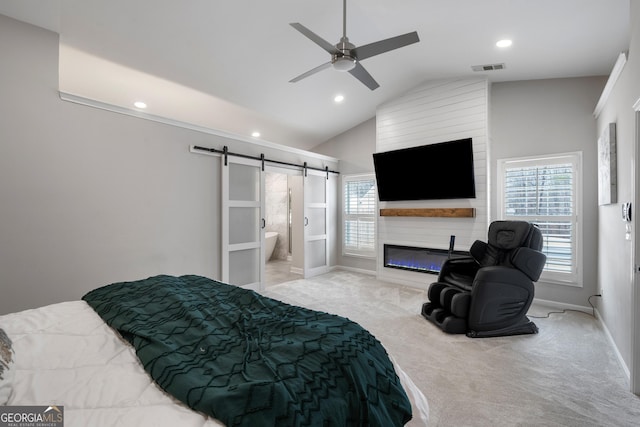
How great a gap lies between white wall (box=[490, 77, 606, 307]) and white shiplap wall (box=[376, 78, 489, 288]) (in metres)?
0.27

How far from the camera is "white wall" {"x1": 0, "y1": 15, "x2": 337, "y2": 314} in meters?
2.55

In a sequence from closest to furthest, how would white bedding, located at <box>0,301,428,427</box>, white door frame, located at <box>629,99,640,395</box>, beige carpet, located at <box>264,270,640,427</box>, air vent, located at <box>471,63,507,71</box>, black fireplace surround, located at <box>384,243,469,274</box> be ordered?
white bedding, located at <box>0,301,428,427</box>, beige carpet, located at <box>264,270,640,427</box>, white door frame, located at <box>629,99,640,395</box>, air vent, located at <box>471,63,507,71</box>, black fireplace surround, located at <box>384,243,469,274</box>

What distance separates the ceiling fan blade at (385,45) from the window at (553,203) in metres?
2.84

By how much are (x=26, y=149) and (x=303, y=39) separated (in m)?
2.91

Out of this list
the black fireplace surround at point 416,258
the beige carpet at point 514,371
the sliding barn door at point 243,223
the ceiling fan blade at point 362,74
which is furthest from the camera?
the black fireplace surround at point 416,258

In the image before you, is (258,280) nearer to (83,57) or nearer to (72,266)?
(72,266)

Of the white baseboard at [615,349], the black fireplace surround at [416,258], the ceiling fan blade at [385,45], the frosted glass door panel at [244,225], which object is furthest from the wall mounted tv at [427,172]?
the ceiling fan blade at [385,45]

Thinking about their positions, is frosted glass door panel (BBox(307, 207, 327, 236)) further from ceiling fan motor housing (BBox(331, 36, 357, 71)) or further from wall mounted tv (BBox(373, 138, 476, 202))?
ceiling fan motor housing (BBox(331, 36, 357, 71))

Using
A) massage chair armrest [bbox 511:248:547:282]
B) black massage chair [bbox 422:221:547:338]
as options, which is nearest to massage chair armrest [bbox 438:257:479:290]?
black massage chair [bbox 422:221:547:338]

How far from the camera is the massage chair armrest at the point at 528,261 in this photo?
119 inches

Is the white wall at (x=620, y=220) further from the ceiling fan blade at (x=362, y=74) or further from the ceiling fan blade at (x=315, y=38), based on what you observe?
the ceiling fan blade at (x=315, y=38)

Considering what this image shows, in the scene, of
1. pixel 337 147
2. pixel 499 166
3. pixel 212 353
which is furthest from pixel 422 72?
pixel 212 353

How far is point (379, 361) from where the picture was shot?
4.13 ft

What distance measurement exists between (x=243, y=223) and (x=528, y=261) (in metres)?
3.57
